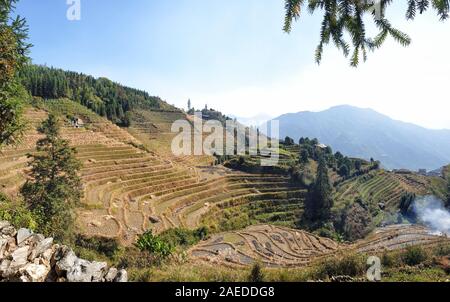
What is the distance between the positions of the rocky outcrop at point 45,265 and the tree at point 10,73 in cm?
588

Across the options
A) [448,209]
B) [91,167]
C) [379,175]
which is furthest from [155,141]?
[448,209]

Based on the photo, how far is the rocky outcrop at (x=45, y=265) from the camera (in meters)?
6.29

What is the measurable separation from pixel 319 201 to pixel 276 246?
26282 millimetres

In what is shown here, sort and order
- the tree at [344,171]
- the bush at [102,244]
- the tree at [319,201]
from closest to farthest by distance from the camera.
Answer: the bush at [102,244] → the tree at [319,201] → the tree at [344,171]

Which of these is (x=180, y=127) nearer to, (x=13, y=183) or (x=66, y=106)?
(x=66, y=106)

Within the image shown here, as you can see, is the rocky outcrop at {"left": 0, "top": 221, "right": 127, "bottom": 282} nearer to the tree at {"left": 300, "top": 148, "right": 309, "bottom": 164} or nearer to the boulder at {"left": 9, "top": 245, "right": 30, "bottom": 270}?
the boulder at {"left": 9, "top": 245, "right": 30, "bottom": 270}

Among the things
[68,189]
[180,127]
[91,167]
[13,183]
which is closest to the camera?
[68,189]

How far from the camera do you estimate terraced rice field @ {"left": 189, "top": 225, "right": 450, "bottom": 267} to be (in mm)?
29219

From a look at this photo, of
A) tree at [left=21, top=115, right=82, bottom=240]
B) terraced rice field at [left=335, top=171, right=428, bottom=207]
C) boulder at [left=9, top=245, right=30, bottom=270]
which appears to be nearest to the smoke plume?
terraced rice field at [left=335, top=171, right=428, bottom=207]

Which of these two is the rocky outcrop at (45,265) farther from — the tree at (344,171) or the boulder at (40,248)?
the tree at (344,171)

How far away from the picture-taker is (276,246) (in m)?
37.1

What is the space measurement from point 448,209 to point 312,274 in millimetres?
82277

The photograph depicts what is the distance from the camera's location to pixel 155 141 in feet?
292

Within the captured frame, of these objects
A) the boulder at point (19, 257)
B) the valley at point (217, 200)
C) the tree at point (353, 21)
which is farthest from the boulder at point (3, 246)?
the valley at point (217, 200)
